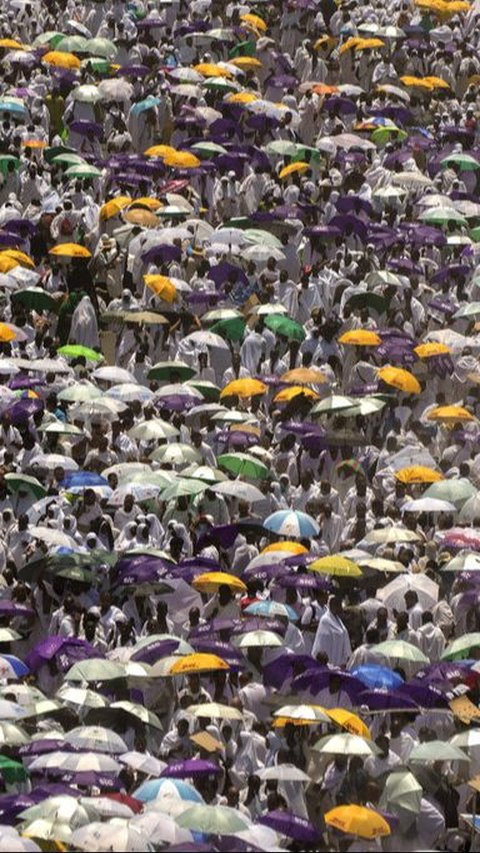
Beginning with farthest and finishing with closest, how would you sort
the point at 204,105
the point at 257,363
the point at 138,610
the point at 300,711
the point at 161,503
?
the point at 204,105 < the point at 257,363 < the point at 161,503 < the point at 138,610 < the point at 300,711

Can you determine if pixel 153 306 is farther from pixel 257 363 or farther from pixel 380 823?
pixel 380 823

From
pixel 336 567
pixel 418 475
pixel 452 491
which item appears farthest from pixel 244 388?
pixel 336 567

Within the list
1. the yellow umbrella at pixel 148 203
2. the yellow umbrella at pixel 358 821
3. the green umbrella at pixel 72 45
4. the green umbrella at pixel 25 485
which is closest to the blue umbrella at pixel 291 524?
the green umbrella at pixel 25 485

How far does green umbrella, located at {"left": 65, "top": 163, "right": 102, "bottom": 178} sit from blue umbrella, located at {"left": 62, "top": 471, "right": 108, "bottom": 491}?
7.57 m

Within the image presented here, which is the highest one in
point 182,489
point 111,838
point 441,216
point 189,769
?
point 111,838

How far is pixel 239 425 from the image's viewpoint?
2736 centimetres

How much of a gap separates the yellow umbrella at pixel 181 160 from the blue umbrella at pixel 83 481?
819cm

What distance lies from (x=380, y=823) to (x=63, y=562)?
5370 millimetres

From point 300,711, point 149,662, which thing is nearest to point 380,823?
point 300,711

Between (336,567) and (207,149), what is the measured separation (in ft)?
36.1

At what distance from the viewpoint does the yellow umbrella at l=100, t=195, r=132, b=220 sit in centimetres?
3253

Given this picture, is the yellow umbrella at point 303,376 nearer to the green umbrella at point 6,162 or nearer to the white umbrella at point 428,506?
the white umbrella at point 428,506

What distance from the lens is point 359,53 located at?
38188 mm

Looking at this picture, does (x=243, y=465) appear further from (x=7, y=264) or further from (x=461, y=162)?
(x=461, y=162)
